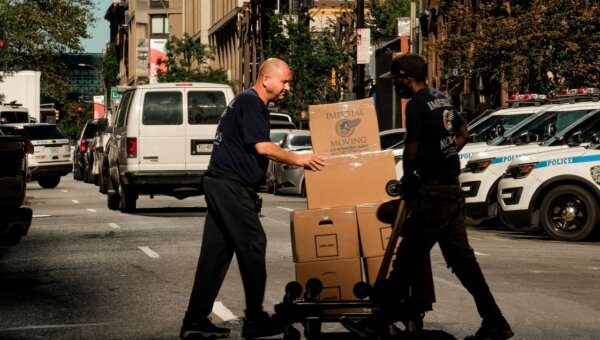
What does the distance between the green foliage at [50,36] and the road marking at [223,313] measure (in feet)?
210

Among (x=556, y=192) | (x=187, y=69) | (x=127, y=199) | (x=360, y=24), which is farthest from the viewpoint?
(x=187, y=69)

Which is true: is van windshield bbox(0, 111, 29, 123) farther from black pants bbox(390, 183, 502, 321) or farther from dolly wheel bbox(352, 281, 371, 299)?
black pants bbox(390, 183, 502, 321)

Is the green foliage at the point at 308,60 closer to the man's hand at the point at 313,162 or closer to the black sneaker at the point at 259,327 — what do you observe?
the man's hand at the point at 313,162

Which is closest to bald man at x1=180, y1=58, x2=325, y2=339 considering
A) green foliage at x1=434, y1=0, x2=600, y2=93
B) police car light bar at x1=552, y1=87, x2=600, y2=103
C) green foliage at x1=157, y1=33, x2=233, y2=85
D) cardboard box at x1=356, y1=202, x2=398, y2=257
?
cardboard box at x1=356, y1=202, x2=398, y2=257

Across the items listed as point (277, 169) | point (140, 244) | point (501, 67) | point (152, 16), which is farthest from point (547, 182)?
point (152, 16)

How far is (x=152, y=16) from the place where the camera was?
468 ft

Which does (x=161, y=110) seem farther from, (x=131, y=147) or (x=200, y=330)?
(x=200, y=330)

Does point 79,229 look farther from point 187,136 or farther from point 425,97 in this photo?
point 425,97

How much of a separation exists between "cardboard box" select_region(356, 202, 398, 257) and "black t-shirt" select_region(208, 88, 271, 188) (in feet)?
2.41

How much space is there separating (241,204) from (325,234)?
0.65 metres

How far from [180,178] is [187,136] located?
74 cm

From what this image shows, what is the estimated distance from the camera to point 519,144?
2075cm

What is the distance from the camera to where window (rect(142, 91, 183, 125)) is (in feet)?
78.2

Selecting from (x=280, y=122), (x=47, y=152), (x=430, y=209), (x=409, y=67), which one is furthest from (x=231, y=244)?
(x=47, y=152)
